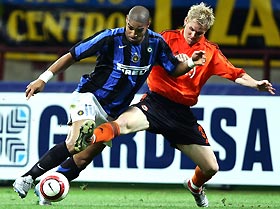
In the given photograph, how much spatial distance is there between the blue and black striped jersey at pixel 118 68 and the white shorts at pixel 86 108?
0.25 feet

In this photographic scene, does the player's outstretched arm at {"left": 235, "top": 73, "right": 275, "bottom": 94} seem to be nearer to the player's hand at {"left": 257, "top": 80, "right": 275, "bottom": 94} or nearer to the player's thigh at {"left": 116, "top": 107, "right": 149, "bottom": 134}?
the player's hand at {"left": 257, "top": 80, "right": 275, "bottom": 94}

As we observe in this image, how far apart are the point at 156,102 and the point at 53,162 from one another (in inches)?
49.1

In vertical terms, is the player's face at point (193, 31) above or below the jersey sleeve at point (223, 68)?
above

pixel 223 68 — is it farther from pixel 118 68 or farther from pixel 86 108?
pixel 86 108

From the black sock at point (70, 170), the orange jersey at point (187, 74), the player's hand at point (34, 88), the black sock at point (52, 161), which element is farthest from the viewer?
the orange jersey at point (187, 74)

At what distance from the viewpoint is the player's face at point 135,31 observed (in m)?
10.1

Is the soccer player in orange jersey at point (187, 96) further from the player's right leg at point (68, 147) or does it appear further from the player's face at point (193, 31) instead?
the player's right leg at point (68, 147)

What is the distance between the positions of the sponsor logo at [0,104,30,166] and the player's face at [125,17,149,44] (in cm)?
330

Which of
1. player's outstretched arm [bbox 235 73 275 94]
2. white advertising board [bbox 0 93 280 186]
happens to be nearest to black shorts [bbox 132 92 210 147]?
player's outstretched arm [bbox 235 73 275 94]

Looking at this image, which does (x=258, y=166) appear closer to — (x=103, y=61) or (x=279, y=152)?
(x=279, y=152)

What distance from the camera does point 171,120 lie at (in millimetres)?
10805

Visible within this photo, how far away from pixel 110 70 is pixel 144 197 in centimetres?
235

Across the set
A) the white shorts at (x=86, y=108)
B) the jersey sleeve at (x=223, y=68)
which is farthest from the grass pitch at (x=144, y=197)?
the jersey sleeve at (x=223, y=68)

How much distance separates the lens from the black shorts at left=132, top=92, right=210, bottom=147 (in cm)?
1074
